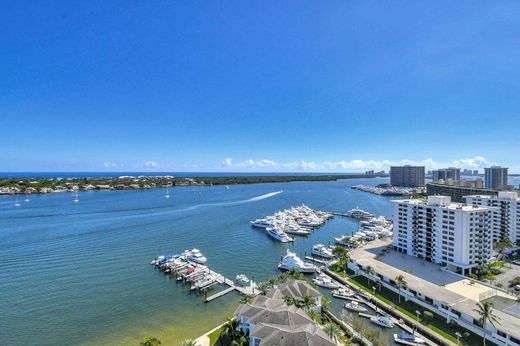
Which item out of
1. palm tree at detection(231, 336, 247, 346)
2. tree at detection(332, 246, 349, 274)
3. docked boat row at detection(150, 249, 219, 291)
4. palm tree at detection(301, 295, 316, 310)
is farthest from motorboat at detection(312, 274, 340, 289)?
palm tree at detection(231, 336, 247, 346)

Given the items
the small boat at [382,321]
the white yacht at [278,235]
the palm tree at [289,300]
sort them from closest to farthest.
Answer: the palm tree at [289,300], the small boat at [382,321], the white yacht at [278,235]

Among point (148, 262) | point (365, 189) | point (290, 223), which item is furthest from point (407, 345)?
point (365, 189)

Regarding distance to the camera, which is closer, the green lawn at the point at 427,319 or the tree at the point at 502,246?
the green lawn at the point at 427,319

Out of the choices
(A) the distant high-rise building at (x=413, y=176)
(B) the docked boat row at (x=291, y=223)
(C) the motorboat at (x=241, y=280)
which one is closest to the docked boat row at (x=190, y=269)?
(C) the motorboat at (x=241, y=280)

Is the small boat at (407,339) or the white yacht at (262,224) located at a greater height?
the white yacht at (262,224)

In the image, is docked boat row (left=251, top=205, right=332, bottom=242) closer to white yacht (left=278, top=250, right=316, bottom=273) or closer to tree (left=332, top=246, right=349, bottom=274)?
tree (left=332, top=246, right=349, bottom=274)

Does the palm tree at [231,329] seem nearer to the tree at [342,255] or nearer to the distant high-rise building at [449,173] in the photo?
the tree at [342,255]

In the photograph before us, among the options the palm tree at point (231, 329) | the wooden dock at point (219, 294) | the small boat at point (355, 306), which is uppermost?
the palm tree at point (231, 329)
